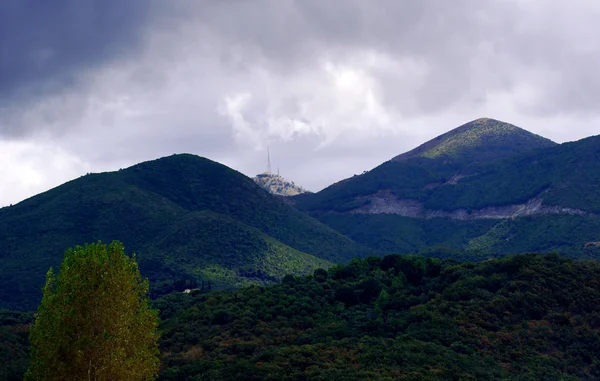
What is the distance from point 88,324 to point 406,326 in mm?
43453

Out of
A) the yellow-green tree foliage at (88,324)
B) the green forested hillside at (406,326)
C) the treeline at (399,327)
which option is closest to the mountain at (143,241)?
the treeline at (399,327)

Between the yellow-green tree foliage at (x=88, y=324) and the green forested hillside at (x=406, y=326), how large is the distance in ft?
73.2

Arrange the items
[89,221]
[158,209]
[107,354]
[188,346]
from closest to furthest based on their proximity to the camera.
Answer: [107,354]
[188,346]
[89,221]
[158,209]

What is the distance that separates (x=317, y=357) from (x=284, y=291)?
26.9 meters

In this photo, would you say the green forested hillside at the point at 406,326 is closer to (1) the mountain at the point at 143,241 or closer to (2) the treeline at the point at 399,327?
(2) the treeline at the point at 399,327

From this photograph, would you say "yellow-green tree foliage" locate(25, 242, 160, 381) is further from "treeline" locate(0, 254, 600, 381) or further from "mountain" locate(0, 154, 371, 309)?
"mountain" locate(0, 154, 371, 309)

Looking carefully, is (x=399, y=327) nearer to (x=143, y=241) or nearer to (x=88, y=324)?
(x=88, y=324)

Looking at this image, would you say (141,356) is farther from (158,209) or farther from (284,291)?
(158,209)

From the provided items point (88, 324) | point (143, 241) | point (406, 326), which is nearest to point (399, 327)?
point (406, 326)

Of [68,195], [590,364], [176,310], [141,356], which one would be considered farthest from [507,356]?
[68,195]

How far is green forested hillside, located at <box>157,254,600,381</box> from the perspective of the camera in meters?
63.0

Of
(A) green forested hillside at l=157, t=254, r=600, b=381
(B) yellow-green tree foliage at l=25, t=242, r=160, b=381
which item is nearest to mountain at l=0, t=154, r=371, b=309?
(A) green forested hillside at l=157, t=254, r=600, b=381

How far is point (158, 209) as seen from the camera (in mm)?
188625

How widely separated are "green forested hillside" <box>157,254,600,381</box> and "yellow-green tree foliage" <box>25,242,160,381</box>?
73.2ft
